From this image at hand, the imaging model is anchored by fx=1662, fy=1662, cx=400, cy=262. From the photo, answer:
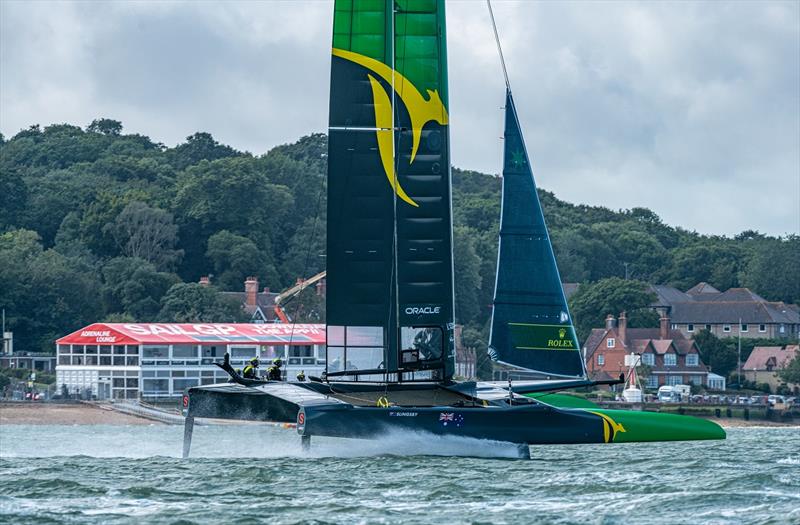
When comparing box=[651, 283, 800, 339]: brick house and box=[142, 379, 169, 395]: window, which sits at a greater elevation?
box=[651, 283, 800, 339]: brick house

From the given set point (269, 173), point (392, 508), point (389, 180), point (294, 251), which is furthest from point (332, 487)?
point (269, 173)

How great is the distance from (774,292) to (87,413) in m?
57.8

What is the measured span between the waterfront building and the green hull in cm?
6272

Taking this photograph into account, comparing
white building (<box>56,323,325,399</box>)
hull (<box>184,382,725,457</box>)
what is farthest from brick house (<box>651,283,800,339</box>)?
hull (<box>184,382,725,457</box>)

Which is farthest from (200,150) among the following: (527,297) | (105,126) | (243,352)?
(527,297)

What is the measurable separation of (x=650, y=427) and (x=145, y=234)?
69892mm

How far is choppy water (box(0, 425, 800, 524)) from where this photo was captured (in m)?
18.2

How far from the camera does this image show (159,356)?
70.1 meters

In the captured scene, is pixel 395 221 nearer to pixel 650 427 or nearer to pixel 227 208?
pixel 650 427

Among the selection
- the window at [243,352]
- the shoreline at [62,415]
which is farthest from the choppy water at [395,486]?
the window at [243,352]

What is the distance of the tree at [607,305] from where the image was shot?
9162 cm

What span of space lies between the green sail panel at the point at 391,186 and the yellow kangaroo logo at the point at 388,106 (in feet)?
0.05

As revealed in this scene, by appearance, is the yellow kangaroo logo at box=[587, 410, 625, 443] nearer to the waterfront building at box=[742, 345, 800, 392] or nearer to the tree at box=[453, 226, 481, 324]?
the waterfront building at box=[742, 345, 800, 392]

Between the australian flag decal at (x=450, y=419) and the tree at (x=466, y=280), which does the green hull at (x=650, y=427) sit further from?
the tree at (x=466, y=280)
